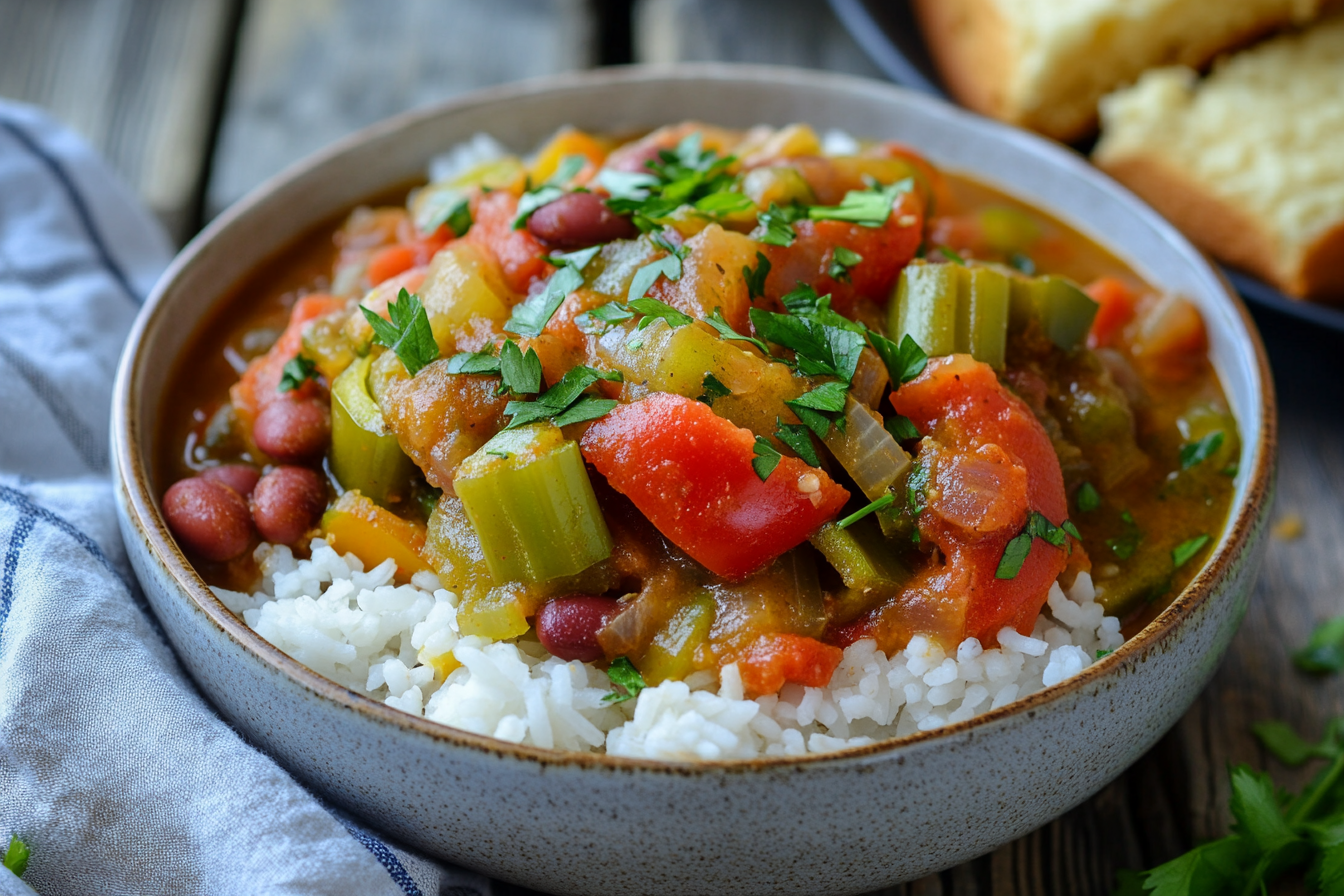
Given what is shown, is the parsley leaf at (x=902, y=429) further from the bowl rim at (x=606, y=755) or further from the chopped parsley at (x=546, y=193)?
the chopped parsley at (x=546, y=193)

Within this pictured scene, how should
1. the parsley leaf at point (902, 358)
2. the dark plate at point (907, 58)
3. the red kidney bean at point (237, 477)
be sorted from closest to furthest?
the parsley leaf at point (902, 358) < the red kidney bean at point (237, 477) < the dark plate at point (907, 58)

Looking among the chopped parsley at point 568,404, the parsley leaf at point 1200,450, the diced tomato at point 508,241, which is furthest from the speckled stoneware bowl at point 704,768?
the diced tomato at point 508,241

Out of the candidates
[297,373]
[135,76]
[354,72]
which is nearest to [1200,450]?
[297,373]

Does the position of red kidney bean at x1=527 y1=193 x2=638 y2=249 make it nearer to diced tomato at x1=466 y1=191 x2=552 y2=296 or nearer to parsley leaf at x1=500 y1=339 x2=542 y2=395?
diced tomato at x1=466 y1=191 x2=552 y2=296

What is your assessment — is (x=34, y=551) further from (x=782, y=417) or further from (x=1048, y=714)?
(x=1048, y=714)

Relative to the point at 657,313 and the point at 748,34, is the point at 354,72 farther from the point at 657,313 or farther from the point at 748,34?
the point at 657,313
